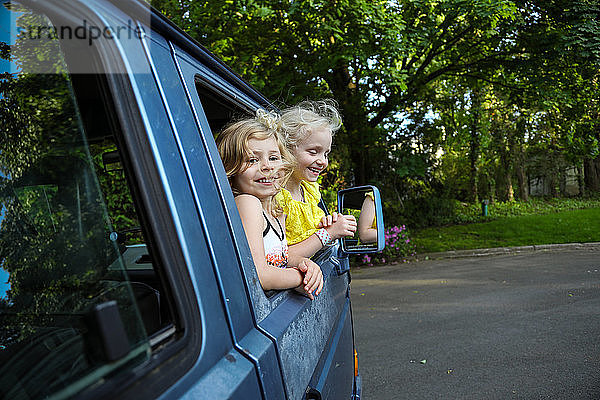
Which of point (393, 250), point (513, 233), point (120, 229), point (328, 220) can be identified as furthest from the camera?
point (513, 233)

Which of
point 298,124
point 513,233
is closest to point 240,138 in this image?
point 298,124

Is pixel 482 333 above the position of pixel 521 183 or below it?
above

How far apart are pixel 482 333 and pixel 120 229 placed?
15.4 ft

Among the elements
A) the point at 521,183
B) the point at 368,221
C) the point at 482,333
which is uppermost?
→ the point at 368,221

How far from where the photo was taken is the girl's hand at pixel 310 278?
1572mm

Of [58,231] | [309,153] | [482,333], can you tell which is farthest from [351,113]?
[58,231]

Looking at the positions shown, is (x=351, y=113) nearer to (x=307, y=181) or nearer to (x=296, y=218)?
(x=307, y=181)

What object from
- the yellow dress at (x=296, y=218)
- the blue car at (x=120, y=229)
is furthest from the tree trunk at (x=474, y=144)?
the blue car at (x=120, y=229)

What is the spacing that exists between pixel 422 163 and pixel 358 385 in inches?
332

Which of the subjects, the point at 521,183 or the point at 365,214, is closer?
the point at 365,214

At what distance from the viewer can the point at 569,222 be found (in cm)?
1434

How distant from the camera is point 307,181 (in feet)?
8.68

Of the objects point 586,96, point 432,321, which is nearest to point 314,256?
point 432,321

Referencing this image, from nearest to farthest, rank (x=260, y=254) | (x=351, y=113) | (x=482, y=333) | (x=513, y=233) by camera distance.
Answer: (x=260, y=254) → (x=482, y=333) → (x=351, y=113) → (x=513, y=233)
